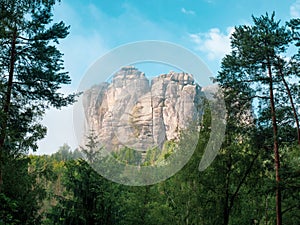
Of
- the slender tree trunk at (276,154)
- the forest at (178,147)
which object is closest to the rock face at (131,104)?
the forest at (178,147)

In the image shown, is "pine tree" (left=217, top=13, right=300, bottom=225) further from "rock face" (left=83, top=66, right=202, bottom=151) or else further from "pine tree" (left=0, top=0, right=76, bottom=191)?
"pine tree" (left=0, top=0, right=76, bottom=191)

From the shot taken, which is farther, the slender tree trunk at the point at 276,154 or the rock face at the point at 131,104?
the slender tree trunk at the point at 276,154

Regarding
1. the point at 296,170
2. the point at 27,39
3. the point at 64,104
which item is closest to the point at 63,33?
the point at 27,39

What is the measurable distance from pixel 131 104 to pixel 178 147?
5.27 metres

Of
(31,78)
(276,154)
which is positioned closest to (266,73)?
(276,154)

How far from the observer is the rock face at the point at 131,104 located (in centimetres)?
925

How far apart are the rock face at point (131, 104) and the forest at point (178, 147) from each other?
683 mm

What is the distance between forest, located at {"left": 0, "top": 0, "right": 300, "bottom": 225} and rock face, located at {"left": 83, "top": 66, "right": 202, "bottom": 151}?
683 millimetres

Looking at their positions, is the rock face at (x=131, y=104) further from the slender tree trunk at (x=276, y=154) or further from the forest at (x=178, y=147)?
the slender tree trunk at (x=276, y=154)

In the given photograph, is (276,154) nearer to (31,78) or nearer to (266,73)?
(266,73)

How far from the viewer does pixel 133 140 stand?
9.23 meters

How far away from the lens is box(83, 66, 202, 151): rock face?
9250mm

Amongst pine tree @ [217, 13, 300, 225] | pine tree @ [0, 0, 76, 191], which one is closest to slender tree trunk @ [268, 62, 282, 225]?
pine tree @ [217, 13, 300, 225]

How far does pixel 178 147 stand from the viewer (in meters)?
14.3
